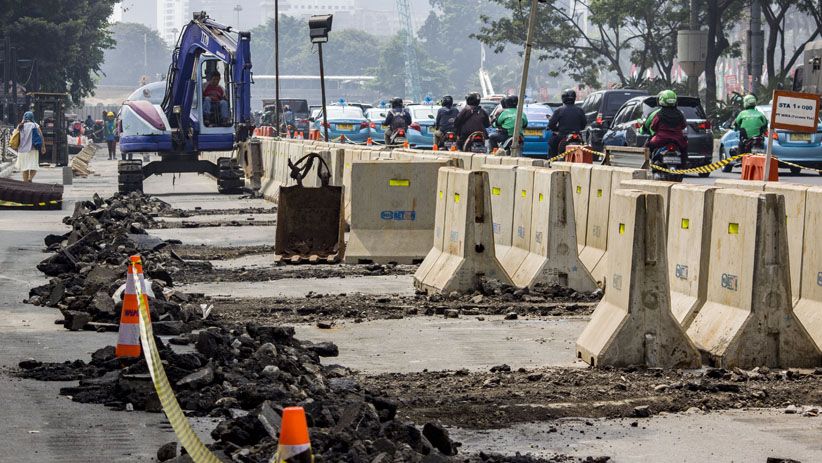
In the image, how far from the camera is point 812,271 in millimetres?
11141

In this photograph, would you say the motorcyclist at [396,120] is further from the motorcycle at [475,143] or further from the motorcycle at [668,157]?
the motorcycle at [668,157]

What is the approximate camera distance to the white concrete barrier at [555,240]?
14562 mm

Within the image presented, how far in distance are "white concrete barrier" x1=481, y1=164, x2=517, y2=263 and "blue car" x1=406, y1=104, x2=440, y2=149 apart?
31.7 meters

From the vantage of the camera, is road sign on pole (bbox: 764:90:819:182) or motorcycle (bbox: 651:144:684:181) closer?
road sign on pole (bbox: 764:90:819:182)

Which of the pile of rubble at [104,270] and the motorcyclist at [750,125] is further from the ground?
the motorcyclist at [750,125]

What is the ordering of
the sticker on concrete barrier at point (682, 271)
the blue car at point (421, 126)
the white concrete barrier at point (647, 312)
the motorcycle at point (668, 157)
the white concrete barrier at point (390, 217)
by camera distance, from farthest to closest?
1. the blue car at point (421, 126)
2. the motorcycle at point (668, 157)
3. the white concrete barrier at point (390, 217)
4. the sticker on concrete barrier at point (682, 271)
5. the white concrete barrier at point (647, 312)

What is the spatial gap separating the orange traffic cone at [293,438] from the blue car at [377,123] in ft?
166

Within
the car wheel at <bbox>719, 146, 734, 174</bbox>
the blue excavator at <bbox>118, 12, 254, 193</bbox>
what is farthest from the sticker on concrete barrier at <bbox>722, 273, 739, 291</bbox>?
the car wheel at <bbox>719, 146, 734, 174</bbox>

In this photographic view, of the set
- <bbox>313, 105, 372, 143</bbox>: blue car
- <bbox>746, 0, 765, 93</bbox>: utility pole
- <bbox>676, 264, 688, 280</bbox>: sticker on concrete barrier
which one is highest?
<bbox>746, 0, 765, 93</bbox>: utility pole

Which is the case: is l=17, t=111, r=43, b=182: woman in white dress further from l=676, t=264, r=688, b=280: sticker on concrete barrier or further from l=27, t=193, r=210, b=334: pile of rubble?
l=676, t=264, r=688, b=280: sticker on concrete barrier

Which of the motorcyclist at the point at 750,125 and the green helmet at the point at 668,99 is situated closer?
the green helmet at the point at 668,99

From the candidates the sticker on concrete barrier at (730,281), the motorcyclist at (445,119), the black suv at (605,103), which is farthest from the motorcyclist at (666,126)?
the sticker on concrete barrier at (730,281)

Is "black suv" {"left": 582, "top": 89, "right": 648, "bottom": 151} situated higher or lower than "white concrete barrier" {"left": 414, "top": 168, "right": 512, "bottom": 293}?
higher

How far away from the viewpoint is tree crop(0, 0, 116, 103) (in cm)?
7450
